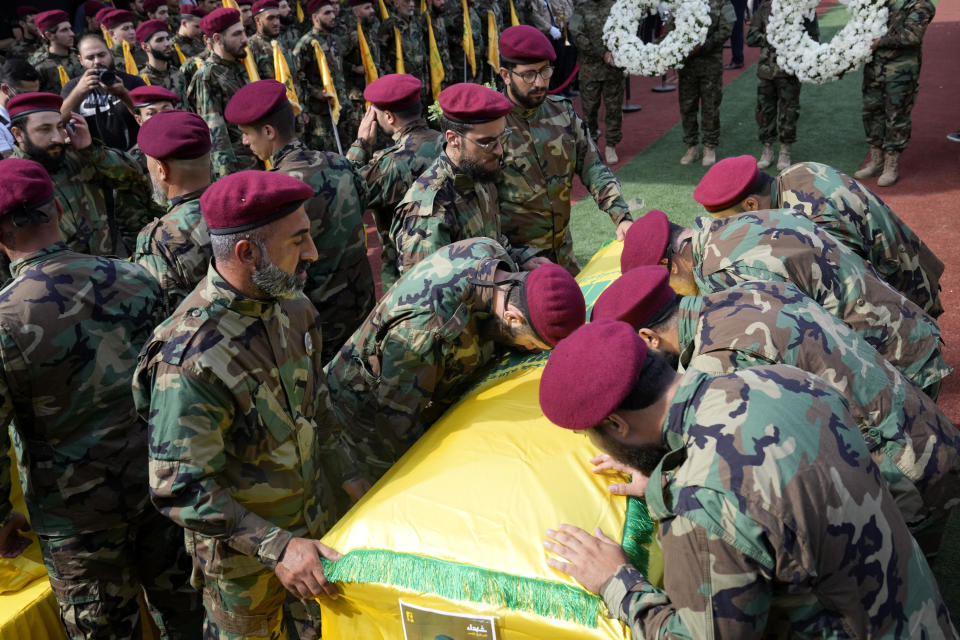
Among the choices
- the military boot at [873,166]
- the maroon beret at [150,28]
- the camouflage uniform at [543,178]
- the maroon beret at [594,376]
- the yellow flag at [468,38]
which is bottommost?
the military boot at [873,166]

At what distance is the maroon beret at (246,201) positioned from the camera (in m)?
2.10

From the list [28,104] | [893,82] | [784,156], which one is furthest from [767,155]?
[28,104]

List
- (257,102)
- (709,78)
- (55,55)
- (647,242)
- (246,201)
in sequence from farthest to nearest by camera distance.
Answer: (709,78)
(55,55)
(257,102)
(647,242)
(246,201)

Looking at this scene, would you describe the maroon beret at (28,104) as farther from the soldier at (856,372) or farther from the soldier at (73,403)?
the soldier at (856,372)

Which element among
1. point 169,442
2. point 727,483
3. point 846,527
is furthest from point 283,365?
point 846,527

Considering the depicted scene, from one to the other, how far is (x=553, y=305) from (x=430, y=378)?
1.82 feet

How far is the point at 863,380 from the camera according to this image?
85.8 inches

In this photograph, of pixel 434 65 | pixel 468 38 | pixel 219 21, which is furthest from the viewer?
pixel 468 38

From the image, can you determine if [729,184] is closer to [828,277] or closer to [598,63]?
[828,277]

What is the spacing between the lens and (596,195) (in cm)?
450

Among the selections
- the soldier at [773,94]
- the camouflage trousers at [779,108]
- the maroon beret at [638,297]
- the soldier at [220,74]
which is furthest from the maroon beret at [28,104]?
the camouflage trousers at [779,108]

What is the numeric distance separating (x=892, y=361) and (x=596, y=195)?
7.11 feet

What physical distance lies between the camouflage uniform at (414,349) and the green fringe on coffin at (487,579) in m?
0.73

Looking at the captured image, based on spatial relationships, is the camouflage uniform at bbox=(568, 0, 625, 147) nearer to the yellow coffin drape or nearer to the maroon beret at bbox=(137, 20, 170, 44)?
the maroon beret at bbox=(137, 20, 170, 44)
